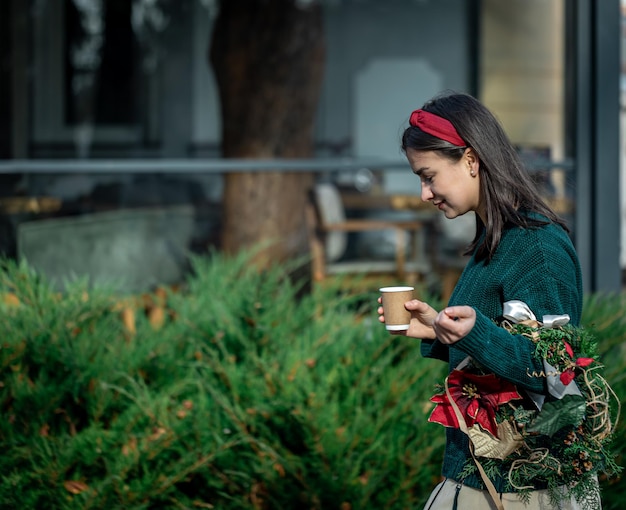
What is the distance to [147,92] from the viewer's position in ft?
26.8

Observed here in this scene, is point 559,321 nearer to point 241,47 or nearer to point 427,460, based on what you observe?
point 427,460

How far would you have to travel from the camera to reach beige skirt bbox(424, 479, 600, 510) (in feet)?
6.49

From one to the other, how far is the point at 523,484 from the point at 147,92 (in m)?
6.66

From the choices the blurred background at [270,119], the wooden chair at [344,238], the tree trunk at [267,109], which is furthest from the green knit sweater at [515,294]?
the wooden chair at [344,238]

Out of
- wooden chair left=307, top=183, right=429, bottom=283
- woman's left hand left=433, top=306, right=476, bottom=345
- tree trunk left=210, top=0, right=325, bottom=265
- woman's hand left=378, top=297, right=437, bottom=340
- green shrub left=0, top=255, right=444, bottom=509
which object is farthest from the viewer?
wooden chair left=307, top=183, right=429, bottom=283

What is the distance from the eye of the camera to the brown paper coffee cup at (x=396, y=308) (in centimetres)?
191

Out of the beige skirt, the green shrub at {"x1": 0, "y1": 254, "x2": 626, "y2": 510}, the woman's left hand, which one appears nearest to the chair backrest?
the green shrub at {"x1": 0, "y1": 254, "x2": 626, "y2": 510}

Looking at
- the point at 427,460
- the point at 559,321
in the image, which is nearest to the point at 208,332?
the point at 427,460

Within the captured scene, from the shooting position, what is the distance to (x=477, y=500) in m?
2.04

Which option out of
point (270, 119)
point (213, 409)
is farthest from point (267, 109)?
point (213, 409)

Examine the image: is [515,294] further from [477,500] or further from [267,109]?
[267,109]

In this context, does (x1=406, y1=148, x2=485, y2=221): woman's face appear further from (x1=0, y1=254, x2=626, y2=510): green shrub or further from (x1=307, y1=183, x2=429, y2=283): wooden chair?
(x1=307, y1=183, x2=429, y2=283): wooden chair

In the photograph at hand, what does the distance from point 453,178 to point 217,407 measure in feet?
5.26

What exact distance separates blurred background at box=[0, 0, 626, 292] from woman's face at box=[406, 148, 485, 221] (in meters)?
4.04
